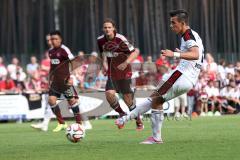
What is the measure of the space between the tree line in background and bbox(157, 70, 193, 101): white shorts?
23977 mm

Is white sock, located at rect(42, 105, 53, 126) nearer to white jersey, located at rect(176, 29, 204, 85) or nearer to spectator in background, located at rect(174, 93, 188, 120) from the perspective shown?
white jersey, located at rect(176, 29, 204, 85)

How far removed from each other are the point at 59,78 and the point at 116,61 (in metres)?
2.25

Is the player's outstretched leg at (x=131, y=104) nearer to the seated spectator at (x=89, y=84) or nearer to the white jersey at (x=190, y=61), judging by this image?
the seated spectator at (x=89, y=84)

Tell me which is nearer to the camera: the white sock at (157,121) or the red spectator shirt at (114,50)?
the white sock at (157,121)

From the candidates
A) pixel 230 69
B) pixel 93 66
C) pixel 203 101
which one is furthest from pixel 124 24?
pixel 93 66

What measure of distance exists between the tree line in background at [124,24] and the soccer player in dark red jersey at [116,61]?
19.0m

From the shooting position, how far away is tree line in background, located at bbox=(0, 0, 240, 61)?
131 ft

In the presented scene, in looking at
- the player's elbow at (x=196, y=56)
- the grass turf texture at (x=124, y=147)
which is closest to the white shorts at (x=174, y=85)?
the player's elbow at (x=196, y=56)

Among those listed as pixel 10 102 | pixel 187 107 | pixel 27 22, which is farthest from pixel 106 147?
pixel 27 22

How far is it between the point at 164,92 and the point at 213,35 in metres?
26.0

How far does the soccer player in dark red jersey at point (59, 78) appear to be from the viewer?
67.8 feet

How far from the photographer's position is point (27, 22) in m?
44.3

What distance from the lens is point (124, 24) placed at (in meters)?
42.0

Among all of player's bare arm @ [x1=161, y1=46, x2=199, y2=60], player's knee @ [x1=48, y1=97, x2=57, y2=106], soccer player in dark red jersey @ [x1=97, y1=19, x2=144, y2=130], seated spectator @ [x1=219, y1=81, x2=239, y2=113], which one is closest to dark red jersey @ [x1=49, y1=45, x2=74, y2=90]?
player's knee @ [x1=48, y1=97, x2=57, y2=106]
